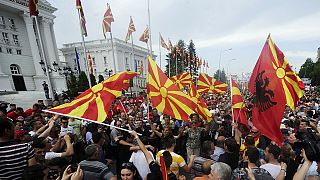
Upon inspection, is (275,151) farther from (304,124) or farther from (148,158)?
(304,124)

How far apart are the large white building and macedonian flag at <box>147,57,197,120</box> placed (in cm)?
2999

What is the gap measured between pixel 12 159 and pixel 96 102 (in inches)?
69.9

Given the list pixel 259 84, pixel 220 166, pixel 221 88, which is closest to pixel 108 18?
pixel 221 88

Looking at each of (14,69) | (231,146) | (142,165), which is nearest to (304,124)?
(231,146)

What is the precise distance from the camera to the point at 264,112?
355cm

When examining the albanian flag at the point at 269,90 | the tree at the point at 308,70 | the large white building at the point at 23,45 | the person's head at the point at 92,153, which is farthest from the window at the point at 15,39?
the tree at the point at 308,70

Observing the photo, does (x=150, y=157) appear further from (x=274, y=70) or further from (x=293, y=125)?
(x=293, y=125)

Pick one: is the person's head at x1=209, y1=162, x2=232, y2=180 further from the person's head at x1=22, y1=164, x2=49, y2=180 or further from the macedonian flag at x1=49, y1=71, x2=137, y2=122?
the macedonian flag at x1=49, y1=71, x2=137, y2=122

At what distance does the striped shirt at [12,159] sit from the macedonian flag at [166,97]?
9.16 feet

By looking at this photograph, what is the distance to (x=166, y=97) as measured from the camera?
4.64m

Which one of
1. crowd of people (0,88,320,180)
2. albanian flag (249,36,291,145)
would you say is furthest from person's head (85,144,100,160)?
albanian flag (249,36,291,145)

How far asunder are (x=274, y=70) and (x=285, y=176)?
74.2 inches

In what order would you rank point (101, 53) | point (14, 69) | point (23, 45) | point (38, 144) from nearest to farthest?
point (38, 144)
point (14, 69)
point (23, 45)
point (101, 53)

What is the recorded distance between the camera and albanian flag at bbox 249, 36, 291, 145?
337cm
